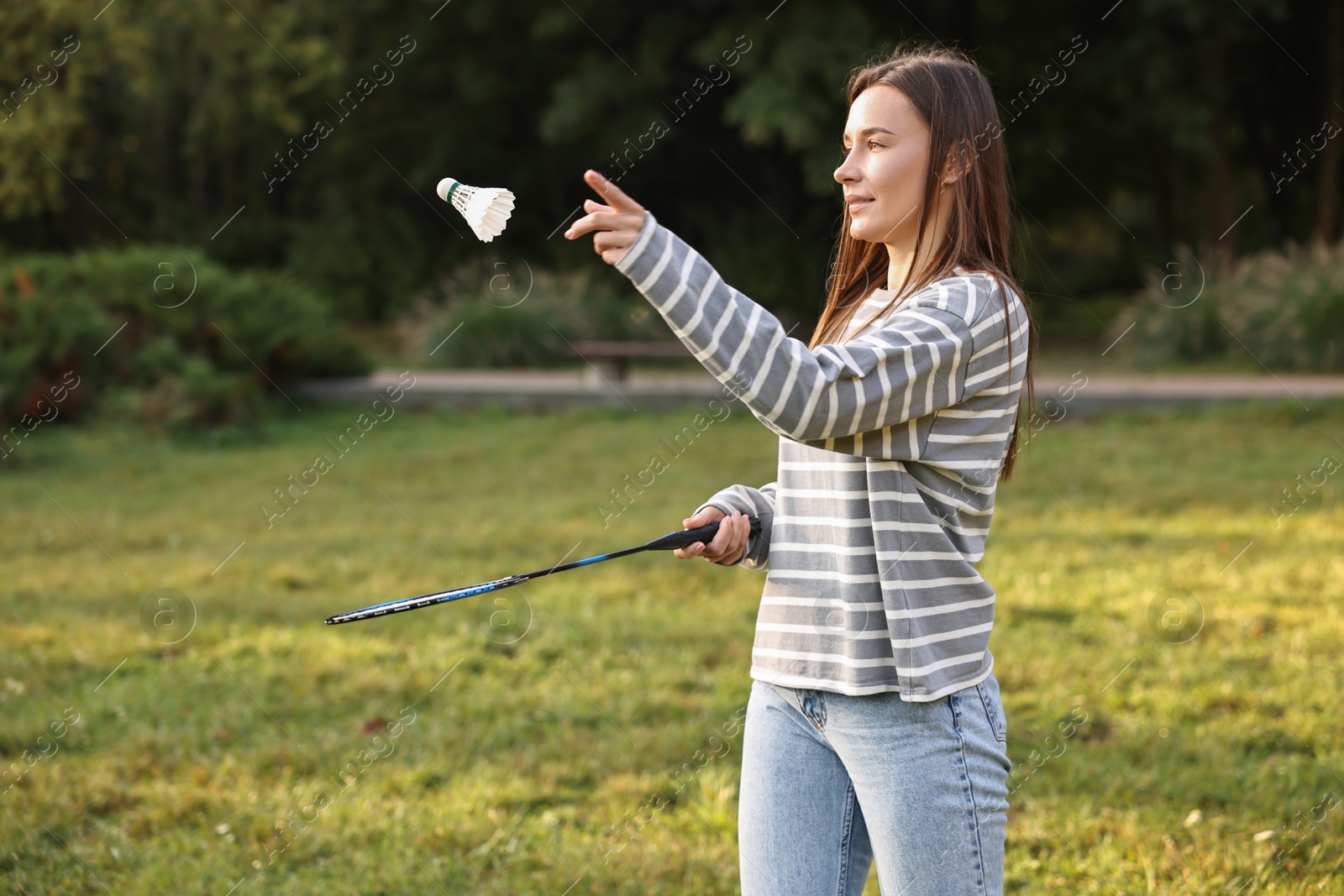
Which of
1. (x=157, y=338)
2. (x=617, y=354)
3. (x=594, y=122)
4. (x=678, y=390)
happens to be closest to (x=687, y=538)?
(x=678, y=390)

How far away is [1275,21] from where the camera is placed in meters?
18.3

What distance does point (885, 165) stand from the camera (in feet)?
5.92

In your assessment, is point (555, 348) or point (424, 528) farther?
point (555, 348)

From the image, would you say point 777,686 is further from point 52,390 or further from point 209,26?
point 209,26

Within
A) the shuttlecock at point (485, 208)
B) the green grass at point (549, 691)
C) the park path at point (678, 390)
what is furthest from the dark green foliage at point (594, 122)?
the shuttlecock at point (485, 208)

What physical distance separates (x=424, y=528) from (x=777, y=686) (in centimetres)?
541

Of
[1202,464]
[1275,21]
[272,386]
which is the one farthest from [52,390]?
[1275,21]

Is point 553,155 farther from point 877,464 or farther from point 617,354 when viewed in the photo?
point 877,464

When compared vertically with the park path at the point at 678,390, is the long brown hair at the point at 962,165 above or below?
above

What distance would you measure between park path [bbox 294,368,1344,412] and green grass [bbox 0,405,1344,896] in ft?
7.18

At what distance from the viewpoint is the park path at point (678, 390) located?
1019 centimetres

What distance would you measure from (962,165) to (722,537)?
656 mm

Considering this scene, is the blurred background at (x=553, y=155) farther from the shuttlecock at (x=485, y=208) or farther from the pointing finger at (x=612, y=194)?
the pointing finger at (x=612, y=194)

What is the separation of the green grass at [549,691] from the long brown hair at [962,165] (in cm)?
184
